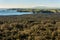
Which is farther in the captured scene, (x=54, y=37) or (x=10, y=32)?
(x=10, y=32)

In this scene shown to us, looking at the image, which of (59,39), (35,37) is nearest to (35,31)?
(35,37)

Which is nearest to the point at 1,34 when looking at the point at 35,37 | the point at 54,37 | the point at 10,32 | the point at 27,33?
the point at 10,32

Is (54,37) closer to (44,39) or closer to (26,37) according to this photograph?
(44,39)

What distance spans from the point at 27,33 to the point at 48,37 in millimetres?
2125

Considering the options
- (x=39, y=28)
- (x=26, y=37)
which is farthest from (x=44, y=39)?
(x=39, y=28)

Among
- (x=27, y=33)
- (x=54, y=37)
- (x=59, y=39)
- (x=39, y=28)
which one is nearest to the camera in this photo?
(x=59, y=39)

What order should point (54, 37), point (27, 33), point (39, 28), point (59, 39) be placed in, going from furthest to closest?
point (39, 28) < point (27, 33) < point (54, 37) < point (59, 39)

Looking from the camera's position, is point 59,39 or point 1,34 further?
point 1,34

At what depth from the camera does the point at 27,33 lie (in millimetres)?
17000

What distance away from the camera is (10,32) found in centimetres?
1778

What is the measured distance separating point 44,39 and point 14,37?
8.69ft

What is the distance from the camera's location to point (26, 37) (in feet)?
53.9

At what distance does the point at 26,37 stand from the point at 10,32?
203 cm

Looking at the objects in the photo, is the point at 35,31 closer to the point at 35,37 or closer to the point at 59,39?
the point at 35,37
